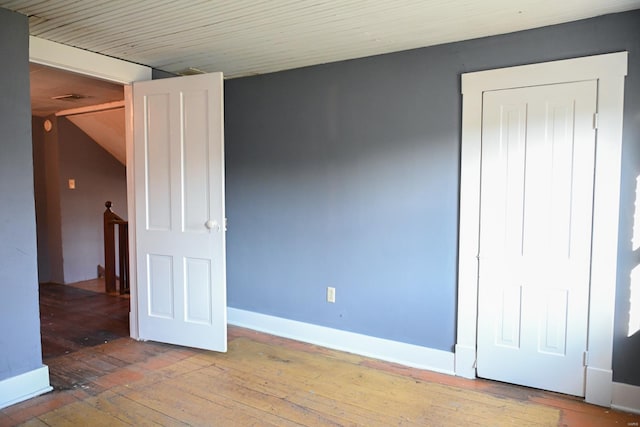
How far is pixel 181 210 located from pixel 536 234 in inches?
95.0

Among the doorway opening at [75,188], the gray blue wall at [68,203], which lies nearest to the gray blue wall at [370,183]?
the doorway opening at [75,188]

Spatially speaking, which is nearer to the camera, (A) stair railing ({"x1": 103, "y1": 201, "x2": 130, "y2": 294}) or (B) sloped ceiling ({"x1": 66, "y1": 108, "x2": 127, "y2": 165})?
(A) stair railing ({"x1": 103, "y1": 201, "x2": 130, "y2": 294})

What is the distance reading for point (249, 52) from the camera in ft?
10.2

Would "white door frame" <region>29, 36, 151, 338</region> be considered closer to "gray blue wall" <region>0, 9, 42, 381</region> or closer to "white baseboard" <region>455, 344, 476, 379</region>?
"gray blue wall" <region>0, 9, 42, 381</region>

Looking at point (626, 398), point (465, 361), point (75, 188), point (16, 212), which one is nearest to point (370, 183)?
point (465, 361)

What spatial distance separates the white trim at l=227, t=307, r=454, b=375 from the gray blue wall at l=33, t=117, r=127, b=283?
2.88 metres

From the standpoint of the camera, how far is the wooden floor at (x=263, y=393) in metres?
2.35

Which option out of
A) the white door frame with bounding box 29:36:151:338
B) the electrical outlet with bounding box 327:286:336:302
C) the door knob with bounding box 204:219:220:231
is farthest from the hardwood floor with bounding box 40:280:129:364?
the electrical outlet with bounding box 327:286:336:302

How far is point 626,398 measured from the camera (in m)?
2.44

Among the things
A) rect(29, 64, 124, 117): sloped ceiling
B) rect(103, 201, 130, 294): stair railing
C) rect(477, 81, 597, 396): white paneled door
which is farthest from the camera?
rect(103, 201, 130, 294): stair railing

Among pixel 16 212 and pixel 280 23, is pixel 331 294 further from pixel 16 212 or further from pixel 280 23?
pixel 16 212

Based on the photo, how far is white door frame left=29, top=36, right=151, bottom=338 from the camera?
279 centimetres

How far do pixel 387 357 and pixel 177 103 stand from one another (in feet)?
7.85

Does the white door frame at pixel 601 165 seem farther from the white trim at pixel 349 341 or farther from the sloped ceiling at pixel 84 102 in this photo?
the sloped ceiling at pixel 84 102
